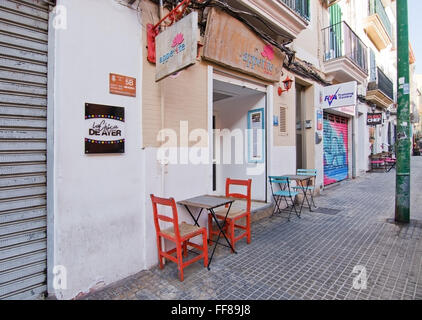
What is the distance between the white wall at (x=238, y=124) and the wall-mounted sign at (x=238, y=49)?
84 cm

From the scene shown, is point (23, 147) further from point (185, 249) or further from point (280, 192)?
point (280, 192)

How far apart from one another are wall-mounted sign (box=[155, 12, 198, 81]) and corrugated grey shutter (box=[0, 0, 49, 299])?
50.9 inches

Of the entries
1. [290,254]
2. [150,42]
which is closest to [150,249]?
[290,254]

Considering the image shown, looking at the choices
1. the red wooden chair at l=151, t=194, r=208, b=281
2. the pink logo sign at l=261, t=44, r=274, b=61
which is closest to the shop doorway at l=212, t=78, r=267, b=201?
the pink logo sign at l=261, t=44, r=274, b=61

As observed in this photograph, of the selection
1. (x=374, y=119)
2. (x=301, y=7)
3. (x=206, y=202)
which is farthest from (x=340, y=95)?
(x=374, y=119)

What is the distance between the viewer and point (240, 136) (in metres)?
6.50

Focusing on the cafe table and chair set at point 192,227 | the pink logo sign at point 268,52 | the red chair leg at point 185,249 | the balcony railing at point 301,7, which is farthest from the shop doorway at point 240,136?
the red chair leg at point 185,249

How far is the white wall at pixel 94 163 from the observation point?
103 inches

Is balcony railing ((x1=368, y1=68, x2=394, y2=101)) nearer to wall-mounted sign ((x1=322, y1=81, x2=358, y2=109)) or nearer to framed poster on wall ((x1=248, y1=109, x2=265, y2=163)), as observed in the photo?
wall-mounted sign ((x1=322, y1=81, x2=358, y2=109))

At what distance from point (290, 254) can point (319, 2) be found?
29.0 ft

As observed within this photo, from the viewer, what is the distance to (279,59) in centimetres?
570

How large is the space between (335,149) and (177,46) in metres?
9.40
